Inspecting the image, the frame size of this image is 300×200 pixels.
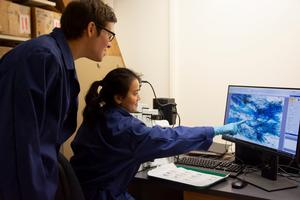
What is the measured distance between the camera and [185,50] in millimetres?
2969

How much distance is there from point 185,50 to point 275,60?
77 cm

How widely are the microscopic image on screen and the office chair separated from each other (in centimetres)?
94

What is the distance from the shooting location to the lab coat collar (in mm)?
1219

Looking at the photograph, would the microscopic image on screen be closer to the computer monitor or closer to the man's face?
the computer monitor

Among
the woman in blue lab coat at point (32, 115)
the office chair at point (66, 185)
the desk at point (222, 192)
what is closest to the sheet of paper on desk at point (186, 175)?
the desk at point (222, 192)

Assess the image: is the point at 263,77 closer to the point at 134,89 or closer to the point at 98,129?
the point at 134,89

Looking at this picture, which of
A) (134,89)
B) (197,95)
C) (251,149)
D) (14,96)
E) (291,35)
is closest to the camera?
(14,96)

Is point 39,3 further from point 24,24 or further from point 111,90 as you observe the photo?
point 111,90

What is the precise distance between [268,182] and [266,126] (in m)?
0.27

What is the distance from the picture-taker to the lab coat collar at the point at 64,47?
48.0 inches

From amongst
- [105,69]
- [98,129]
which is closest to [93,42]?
[98,129]

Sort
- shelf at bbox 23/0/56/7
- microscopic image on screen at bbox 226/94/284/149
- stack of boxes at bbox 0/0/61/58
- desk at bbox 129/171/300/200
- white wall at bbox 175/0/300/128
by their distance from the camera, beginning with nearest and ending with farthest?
desk at bbox 129/171/300/200, microscopic image on screen at bbox 226/94/284/149, stack of boxes at bbox 0/0/61/58, shelf at bbox 23/0/56/7, white wall at bbox 175/0/300/128

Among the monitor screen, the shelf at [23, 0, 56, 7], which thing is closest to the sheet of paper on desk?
the monitor screen

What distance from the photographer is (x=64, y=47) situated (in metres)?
1.24
